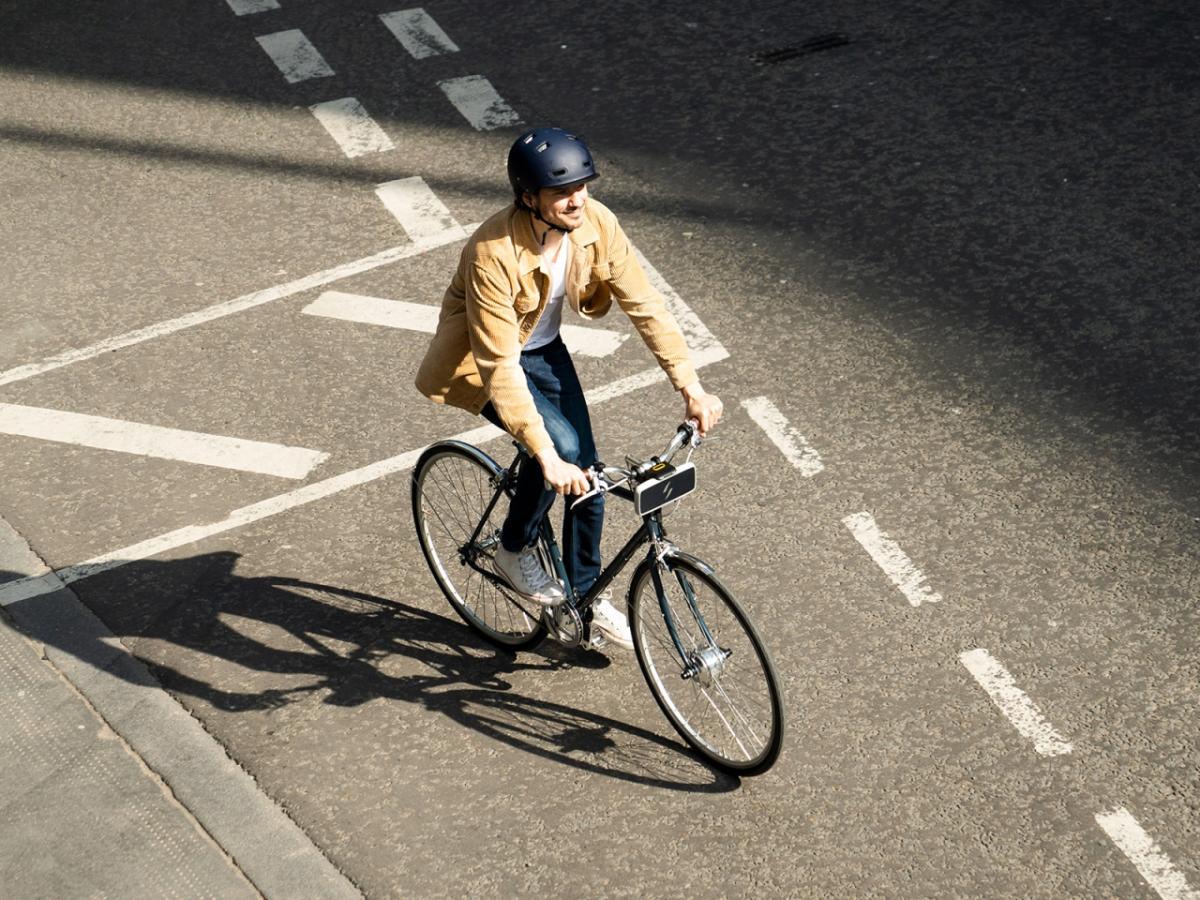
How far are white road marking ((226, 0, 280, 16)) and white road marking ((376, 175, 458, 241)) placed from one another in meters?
3.12

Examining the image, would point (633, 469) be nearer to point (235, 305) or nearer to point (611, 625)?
point (611, 625)

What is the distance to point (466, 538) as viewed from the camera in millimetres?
5941

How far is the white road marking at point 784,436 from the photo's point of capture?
21.8 feet

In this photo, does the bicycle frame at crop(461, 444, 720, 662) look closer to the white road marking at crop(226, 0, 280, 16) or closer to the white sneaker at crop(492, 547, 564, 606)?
the white sneaker at crop(492, 547, 564, 606)

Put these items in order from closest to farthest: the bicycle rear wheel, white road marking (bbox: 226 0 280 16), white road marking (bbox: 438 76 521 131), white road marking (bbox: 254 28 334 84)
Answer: the bicycle rear wheel < white road marking (bbox: 438 76 521 131) < white road marking (bbox: 254 28 334 84) < white road marking (bbox: 226 0 280 16)

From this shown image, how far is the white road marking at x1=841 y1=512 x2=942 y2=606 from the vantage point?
5.89 meters

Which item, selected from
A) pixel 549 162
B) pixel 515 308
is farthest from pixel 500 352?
pixel 549 162

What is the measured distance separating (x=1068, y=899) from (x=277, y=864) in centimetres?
250

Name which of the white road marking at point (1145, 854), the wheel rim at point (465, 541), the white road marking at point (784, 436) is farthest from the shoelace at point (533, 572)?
the white road marking at point (1145, 854)

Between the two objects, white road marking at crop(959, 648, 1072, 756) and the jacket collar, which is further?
white road marking at crop(959, 648, 1072, 756)

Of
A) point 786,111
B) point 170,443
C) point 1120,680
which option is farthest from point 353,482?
point 786,111

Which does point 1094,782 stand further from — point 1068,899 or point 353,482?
point 353,482

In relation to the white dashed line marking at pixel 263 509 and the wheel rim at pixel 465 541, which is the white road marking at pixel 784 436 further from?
the wheel rim at pixel 465 541

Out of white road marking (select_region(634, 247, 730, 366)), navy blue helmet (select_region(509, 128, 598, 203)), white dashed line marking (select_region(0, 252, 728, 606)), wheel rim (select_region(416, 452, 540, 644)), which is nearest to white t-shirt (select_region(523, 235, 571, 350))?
navy blue helmet (select_region(509, 128, 598, 203))
